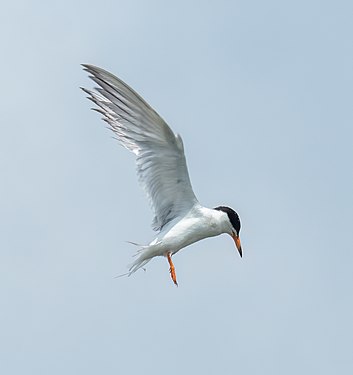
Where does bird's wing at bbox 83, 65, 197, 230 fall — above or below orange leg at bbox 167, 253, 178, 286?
above

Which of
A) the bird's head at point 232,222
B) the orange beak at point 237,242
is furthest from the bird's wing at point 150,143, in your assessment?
the orange beak at point 237,242

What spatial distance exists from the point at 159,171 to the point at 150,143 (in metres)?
0.50

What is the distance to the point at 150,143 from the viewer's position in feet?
86.9

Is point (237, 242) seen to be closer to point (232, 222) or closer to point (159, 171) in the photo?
point (232, 222)

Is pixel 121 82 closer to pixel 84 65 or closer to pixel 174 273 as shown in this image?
pixel 84 65

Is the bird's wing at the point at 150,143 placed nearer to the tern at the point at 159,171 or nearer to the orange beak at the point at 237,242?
the tern at the point at 159,171

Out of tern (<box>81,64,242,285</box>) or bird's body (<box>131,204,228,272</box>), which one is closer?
tern (<box>81,64,242,285</box>)

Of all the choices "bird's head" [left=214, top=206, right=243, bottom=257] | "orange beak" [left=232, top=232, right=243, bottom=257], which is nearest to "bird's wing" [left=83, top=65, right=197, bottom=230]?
"bird's head" [left=214, top=206, right=243, bottom=257]

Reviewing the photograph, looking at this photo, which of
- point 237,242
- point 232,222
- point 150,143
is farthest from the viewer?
point 237,242

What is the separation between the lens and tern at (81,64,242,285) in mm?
26109

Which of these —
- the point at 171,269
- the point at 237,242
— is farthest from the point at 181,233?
the point at 237,242

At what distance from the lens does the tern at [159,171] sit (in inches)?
1028

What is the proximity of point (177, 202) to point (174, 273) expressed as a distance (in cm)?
115

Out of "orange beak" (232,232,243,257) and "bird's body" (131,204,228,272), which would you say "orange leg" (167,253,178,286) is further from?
"orange beak" (232,232,243,257)
